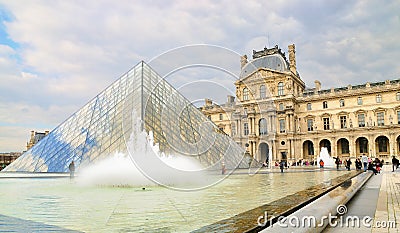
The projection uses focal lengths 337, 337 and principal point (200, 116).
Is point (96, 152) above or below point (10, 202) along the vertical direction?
above

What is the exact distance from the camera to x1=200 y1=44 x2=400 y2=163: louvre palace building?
129ft

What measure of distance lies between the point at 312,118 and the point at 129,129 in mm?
35384

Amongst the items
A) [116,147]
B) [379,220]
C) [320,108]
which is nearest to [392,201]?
[379,220]

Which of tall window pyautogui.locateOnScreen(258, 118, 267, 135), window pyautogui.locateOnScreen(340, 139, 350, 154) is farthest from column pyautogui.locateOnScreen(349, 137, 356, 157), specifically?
tall window pyautogui.locateOnScreen(258, 118, 267, 135)

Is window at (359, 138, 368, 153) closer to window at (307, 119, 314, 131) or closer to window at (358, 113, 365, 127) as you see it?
window at (358, 113, 365, 127)

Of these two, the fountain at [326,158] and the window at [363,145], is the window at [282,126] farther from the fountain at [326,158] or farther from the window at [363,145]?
the window at [363,145]

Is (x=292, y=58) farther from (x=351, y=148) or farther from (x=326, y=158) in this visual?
(x=326, y=158)

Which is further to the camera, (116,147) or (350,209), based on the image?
(116,147)

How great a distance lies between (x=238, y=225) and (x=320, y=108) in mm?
43579

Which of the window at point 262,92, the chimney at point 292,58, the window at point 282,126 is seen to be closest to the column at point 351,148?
the window at point 282,126

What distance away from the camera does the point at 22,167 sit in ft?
65.9

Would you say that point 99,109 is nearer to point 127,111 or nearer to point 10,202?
point 127,111

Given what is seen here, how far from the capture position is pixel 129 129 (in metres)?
14.0

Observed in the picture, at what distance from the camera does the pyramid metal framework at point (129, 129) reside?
46.8 ft
